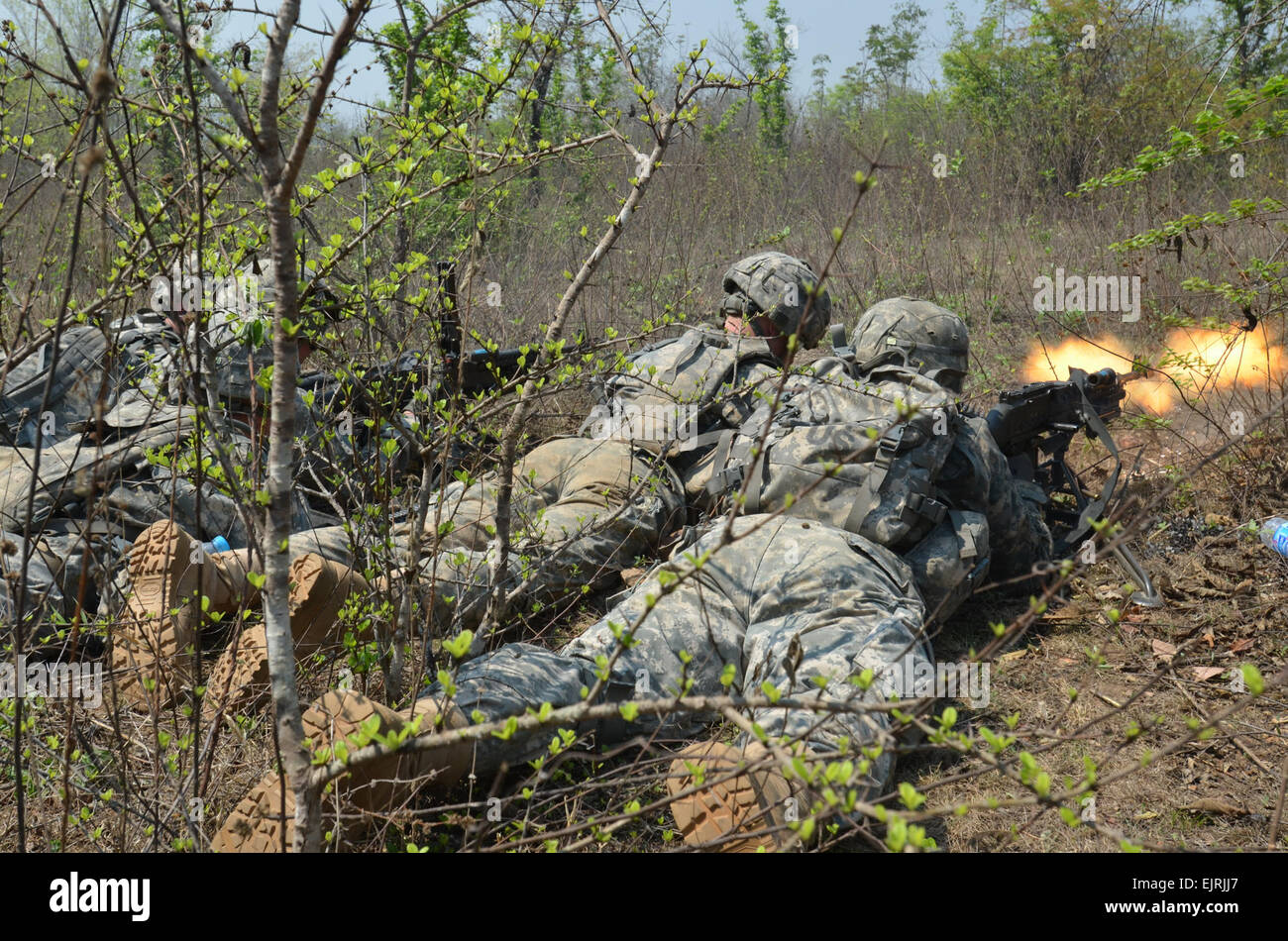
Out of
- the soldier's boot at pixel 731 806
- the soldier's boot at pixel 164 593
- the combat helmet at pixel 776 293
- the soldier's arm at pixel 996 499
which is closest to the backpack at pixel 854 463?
the soldier's arm at pixel 996 499

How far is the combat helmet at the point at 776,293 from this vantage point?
177 inches

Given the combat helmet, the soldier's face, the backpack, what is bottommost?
the backpack

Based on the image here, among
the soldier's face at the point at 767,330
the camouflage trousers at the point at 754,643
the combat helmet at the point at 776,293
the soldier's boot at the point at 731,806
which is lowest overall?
the soldier's boot at the point at 731,806

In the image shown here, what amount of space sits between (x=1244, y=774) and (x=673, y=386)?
2.65 m

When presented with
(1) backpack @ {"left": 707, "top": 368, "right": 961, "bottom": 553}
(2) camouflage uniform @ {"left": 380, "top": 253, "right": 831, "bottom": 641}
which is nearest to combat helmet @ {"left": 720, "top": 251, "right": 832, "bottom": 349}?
(2) camouflage uniform @ {"left": 380, "top": 253, "right": 831, "bottom": 641}

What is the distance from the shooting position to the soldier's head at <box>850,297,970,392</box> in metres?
4.30

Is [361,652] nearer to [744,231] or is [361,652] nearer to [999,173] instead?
[744,231]

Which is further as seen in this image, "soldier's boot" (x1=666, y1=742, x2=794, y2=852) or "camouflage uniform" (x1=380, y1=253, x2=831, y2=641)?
"camouflage uniform" (x1=380, y1=253, x2=831, y2=641)

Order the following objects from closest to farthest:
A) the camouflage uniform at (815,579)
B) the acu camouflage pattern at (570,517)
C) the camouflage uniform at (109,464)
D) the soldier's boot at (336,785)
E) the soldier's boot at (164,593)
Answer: the soldier's boot at (336,785) → the camouflage uniform at (815,579) → the soldier's boot at (164,593) → the camouflage uniform at (109,464) → the acu camouflage pattern at (570,517)

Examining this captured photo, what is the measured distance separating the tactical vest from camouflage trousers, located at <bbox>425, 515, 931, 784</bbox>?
98 centimetres

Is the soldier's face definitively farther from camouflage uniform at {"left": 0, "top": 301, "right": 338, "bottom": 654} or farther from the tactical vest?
camouflage uniform at {"left": 0, "top": 301, "right": 338, "bottom": 654}

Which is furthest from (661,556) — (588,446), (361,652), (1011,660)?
(361,652)

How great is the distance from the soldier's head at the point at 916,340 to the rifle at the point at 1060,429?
0.31m

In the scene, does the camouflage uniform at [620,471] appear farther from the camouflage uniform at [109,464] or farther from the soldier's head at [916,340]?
the camouflage uniform at [109,464]
